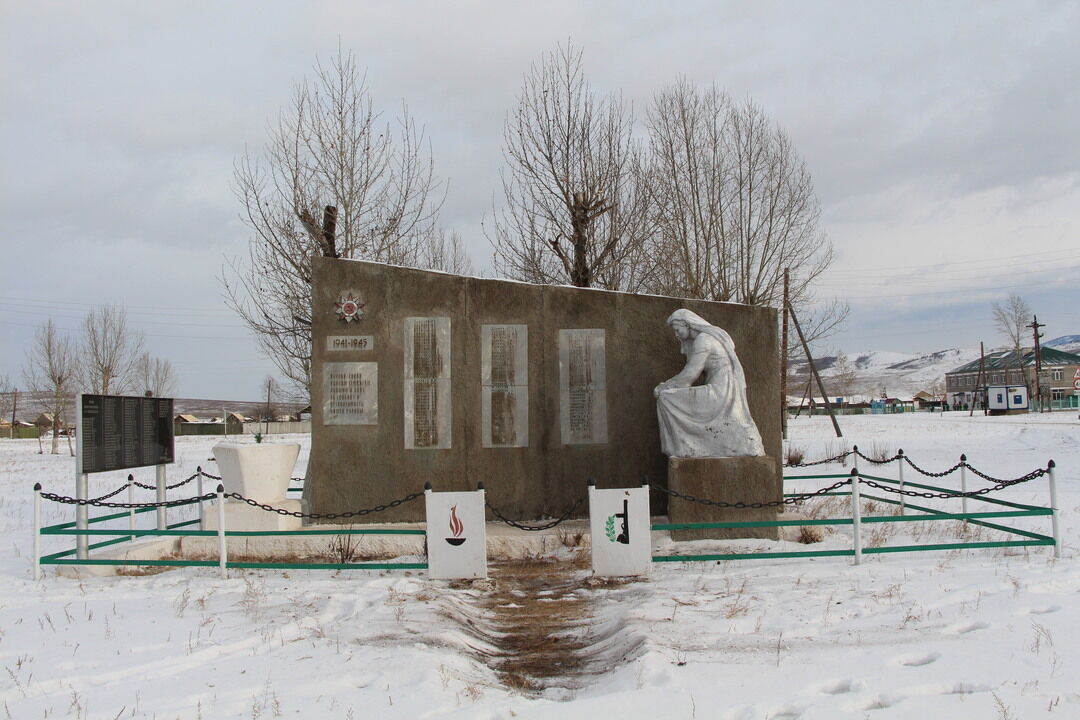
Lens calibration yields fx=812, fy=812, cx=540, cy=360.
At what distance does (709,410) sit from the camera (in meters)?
9.64

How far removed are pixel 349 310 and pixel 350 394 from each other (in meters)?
1.11

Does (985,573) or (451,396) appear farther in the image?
(451,396)

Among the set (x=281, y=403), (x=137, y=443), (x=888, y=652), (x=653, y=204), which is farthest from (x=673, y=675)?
(x=281, y=403)

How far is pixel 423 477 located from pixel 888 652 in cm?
655

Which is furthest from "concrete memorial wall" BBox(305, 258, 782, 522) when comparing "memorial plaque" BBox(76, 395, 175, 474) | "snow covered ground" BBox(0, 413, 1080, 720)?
"snow covered ground" BBox(0, 413, 1080, 720)

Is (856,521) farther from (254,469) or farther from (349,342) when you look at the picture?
(254,469)

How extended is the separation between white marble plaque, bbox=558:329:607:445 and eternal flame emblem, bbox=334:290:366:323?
8.77 feet

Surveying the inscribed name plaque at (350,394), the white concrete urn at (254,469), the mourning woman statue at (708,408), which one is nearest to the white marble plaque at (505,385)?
the inscribed name plaque at (350,394)

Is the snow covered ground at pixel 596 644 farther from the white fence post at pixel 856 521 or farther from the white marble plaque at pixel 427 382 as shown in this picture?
the white marble plaque at pixel 427 382

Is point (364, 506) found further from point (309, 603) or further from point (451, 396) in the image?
point (309, 603)

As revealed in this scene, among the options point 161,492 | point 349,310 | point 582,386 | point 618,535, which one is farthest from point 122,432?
point 618,535

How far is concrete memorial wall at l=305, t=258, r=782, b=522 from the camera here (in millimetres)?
10625

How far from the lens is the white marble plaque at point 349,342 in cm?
1070

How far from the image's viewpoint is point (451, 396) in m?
10.7
